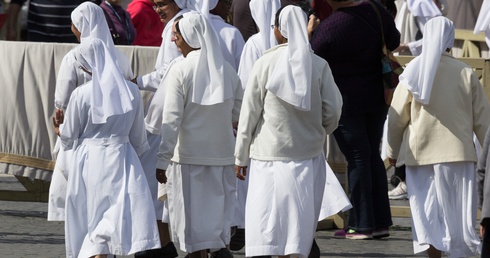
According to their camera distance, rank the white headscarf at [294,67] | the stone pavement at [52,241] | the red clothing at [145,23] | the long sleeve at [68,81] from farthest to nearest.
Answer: the red clothing at [145,23]
the stone pavement at [52,241]
the long sleeve at [68,81]
the white headscarf at [294,67]

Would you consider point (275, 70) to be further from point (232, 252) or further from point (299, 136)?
point (232, 252)

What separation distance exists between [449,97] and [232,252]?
2.19 meters

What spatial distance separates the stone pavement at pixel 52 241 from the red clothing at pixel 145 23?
1.78m

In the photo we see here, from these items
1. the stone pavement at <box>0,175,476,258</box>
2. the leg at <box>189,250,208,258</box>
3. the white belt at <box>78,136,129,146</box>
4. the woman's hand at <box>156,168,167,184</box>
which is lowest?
the stone pavement at <box>0,175,476,258</box>

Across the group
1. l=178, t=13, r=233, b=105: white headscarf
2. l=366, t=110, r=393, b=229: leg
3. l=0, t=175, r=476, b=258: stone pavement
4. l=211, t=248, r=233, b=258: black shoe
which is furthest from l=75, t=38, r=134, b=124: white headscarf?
l=366, t=110, r=393, b=229: leg

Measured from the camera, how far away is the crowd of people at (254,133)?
8.97 metres

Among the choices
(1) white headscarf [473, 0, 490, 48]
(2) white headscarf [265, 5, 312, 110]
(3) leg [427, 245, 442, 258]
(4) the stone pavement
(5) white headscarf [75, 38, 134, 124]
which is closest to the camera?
(2) white headscarf [265, 5, 312, 110]

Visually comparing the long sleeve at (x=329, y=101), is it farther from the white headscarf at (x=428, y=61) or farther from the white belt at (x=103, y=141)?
the white belt at (x=103, y=141)

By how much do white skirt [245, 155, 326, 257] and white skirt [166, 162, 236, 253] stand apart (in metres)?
0.54

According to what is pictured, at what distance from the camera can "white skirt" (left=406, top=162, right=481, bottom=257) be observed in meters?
9.76

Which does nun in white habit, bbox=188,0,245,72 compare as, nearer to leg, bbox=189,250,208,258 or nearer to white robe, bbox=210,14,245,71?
white robe, bbox=210,14,245,71

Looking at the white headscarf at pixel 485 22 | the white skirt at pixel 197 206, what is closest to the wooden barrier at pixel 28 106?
the white skirt at pixel 197 206

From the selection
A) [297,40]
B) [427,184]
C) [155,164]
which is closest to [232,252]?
[155,164]

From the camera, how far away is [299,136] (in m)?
8.98
